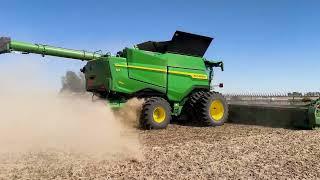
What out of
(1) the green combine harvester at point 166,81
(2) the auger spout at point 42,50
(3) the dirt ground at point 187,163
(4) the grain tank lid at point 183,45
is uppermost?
(4) the grain tank lid at point 183,45

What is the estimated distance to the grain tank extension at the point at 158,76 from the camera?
12656 mm

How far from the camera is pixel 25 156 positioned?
746cm

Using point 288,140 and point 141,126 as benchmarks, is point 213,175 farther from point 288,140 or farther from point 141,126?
point 141,126

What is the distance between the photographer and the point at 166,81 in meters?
13.8

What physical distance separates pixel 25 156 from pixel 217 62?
9.42 m

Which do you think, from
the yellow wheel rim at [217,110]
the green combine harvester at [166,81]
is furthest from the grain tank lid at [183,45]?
the yellow wheel rim at [217,110]

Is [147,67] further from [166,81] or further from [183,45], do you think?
[183,45]

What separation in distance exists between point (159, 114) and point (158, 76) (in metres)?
1.25

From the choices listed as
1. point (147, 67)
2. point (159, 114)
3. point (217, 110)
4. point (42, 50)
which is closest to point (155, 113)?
point (159, 114)

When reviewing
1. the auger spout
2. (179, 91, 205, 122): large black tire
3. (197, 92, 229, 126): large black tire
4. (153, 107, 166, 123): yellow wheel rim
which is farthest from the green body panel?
the auger spout

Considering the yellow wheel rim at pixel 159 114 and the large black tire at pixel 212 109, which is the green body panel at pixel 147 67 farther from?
the large black tire at pixel 212 109

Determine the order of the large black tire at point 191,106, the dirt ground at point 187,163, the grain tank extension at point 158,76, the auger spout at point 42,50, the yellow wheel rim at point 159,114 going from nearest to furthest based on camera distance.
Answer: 1. the dirt ground at point 187,163
2. the auger spout at point 42,50
3. the grain tank extension at point 158,76
4. the yellow wheel rim at point 159,114
5. the large black tire at point 191,106

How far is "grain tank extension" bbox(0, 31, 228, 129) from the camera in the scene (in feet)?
41.5

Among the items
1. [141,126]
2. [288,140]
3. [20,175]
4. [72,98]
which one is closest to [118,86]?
[141,126]
